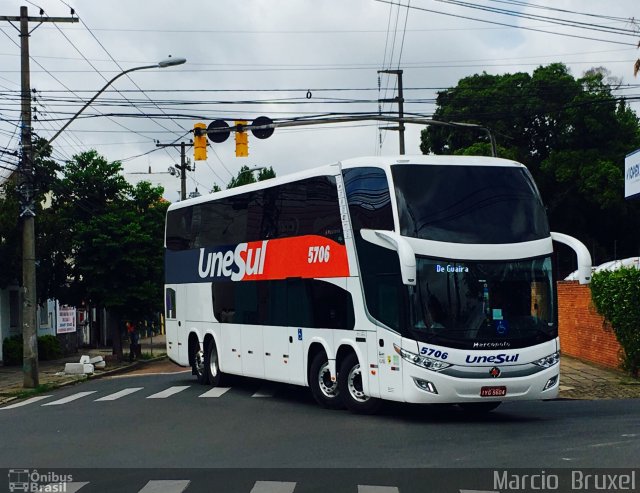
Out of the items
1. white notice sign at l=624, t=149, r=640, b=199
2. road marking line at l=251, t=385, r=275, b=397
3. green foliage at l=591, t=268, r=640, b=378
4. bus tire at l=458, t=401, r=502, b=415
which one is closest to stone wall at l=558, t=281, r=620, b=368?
green foliage at l=591, t=268, r=640, b=378

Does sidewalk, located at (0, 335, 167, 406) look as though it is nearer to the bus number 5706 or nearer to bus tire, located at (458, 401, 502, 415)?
the bus number 5706

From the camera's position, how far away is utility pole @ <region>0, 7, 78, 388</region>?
91.4ft

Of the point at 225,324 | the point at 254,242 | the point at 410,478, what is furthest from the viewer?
the point at 225,324

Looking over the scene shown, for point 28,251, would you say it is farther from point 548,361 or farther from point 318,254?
point 548,361

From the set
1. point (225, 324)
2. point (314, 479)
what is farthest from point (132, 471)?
point (225, 324)

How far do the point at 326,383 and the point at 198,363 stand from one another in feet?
25.4

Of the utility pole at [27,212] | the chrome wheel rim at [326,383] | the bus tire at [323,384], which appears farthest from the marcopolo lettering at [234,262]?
the utility pole at [27,212]

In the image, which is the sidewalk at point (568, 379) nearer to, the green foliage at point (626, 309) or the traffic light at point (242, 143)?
the green foliage at point (626, 309)

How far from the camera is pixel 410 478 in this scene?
430 inches

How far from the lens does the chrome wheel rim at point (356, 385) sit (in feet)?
58.0

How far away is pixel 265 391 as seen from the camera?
78.3ft

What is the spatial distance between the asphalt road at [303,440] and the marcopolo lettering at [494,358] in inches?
38.7

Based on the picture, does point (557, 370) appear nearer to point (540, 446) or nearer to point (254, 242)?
point (540, 446)

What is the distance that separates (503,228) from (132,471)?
751 cm
